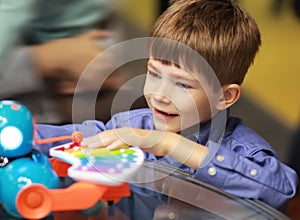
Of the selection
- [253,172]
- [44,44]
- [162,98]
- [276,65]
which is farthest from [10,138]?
[276,65]

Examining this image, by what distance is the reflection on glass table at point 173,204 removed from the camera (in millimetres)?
730

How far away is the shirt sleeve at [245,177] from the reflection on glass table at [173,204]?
15 mm

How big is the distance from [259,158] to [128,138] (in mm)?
188

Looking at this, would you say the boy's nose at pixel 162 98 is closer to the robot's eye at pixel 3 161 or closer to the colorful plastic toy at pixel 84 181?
the colorful plastic toy at pixel 84 181

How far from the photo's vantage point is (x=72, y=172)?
27.4 inches

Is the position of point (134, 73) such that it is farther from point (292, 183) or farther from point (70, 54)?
point (292, 183)

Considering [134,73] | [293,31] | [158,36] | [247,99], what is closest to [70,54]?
[134,73]

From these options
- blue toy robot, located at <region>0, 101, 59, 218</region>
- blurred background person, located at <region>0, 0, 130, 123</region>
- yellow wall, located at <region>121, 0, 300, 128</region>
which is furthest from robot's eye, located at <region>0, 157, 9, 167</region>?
yellow wall, located at <region>121, 0, 300, 128</region>

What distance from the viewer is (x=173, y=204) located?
760 mm

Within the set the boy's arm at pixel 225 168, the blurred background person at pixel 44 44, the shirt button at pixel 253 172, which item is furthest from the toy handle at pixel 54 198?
the blurred background person at pixel 44 44

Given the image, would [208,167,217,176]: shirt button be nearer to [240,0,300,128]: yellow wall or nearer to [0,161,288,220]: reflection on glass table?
[0,161,288,220]: reflection on glass table

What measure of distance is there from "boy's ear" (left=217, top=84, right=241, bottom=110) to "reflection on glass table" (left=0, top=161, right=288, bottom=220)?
0.13m

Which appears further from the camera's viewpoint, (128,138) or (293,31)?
(293,31)

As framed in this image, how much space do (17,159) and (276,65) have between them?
1043 millimetres
